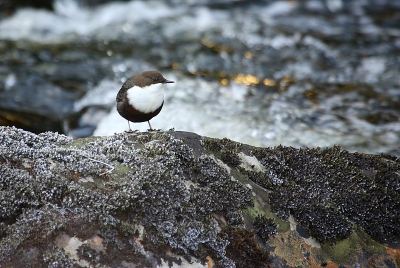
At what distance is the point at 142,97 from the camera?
4.54 m

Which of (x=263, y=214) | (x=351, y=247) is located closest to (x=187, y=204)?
(x=263, y=214)

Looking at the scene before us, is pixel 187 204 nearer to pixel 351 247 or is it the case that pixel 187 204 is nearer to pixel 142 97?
pixel 351 247

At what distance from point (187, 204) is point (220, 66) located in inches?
241

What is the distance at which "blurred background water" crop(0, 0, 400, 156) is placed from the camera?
688cm

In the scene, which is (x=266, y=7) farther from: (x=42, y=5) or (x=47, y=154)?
(x=47, y=154)

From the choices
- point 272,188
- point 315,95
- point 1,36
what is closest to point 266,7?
point 315,95

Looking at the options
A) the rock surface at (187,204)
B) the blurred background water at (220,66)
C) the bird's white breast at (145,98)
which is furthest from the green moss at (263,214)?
the blurred background water at (220,66)

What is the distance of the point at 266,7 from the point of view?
11812 mm

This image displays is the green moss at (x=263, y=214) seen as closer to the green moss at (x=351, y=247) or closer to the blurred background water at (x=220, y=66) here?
the green moss at (x=351, y=247)

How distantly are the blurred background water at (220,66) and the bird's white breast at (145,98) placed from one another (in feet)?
5.87

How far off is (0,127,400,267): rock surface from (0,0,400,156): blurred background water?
250 centimetres

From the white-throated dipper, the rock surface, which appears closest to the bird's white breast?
the white-throated dipper

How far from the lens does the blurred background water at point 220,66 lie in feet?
22.6

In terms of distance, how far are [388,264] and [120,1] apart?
9793 mm
